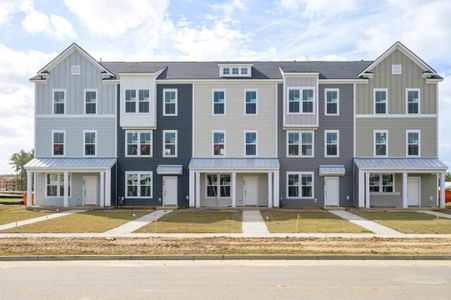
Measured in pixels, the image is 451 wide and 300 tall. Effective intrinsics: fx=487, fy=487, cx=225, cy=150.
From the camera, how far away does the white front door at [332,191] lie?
107 ft

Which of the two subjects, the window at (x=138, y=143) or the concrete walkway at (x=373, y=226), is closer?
the concrete walkway at (x=373, y=226)

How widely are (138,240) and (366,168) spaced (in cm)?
1916

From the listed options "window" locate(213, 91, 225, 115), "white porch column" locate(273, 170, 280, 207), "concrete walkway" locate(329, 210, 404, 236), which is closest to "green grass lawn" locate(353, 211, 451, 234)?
"concrete walkway" locate(329, 210, 404, 236)

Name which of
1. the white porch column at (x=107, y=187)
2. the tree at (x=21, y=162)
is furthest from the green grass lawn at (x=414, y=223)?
the tree at (x=21, y=162)

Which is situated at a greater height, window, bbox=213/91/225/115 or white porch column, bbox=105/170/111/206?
window, bbox=213/91/225/115

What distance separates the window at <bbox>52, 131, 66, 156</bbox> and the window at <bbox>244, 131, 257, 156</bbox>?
12521 mm

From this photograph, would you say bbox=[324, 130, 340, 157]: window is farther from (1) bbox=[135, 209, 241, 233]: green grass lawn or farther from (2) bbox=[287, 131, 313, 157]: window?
(1) bbox=[135, 209, 241, 233]: green grass lawn

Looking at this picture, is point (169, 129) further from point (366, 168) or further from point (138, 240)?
point (138, 240)

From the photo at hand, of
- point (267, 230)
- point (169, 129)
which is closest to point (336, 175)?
point (169, 129)

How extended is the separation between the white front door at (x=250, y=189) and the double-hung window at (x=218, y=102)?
488 centimetres

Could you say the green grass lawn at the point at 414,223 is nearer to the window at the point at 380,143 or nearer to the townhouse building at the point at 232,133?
the townhouse building at the point at 232,133

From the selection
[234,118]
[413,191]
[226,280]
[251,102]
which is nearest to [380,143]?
[413,191]

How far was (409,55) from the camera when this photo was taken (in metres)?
32.4

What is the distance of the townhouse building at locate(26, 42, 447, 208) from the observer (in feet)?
106
